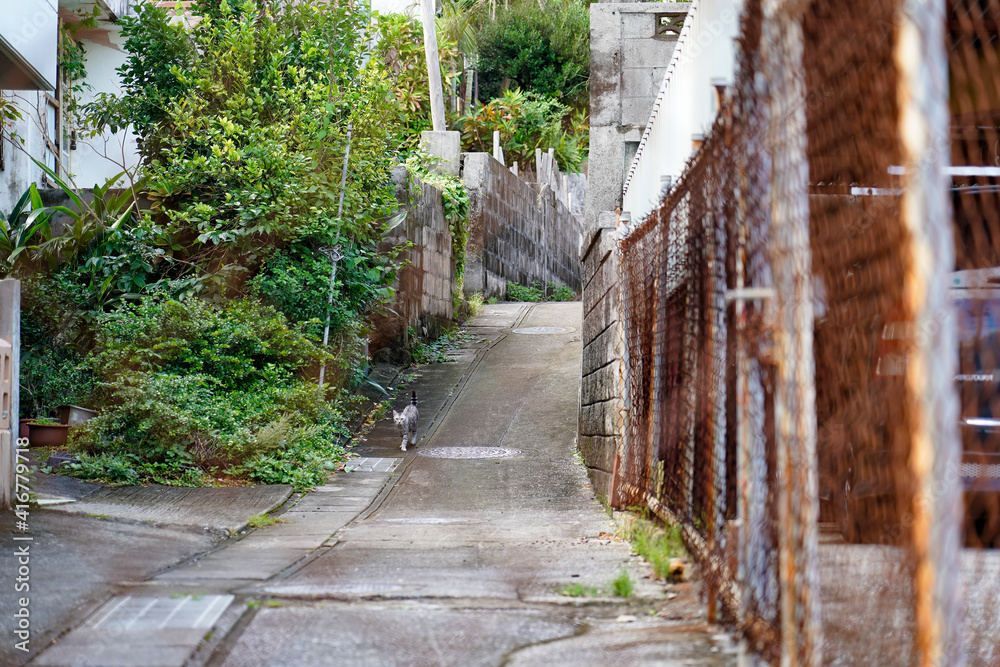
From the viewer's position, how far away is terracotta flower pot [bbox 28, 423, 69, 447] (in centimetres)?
762

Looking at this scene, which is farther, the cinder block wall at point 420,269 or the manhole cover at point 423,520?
the cinder block wall at point 420,269

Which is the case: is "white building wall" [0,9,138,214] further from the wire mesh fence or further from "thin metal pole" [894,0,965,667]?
"thin metal pole" [894,0,965,667]

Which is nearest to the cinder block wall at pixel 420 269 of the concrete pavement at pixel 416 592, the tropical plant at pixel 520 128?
the concrete pavement at pixel 416 592

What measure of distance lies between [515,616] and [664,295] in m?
2.05

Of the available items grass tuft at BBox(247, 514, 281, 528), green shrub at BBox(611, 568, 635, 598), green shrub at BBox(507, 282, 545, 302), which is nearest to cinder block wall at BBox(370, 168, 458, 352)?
green shrub at BBox(507, 282, 545, 302)

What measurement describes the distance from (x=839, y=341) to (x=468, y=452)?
5.42 metres

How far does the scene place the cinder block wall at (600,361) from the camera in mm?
6258

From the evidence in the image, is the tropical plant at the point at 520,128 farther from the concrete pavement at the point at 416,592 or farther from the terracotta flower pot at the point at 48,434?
the terracotta flower pot at the point at 48,434

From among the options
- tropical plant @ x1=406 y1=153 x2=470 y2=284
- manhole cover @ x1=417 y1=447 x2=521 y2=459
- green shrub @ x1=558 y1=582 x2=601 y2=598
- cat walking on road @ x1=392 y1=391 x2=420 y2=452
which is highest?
tropical plant @ x1=406 y1=153 x2=470 y2=284

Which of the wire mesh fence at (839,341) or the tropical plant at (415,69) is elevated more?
the tropical plant at (415,69)

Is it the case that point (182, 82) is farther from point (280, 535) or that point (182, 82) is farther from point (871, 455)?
point (871, 455)

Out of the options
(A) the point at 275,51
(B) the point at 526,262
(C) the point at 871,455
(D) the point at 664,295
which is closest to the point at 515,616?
(C) the point at 871,455

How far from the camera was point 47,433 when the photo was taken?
7656 mm

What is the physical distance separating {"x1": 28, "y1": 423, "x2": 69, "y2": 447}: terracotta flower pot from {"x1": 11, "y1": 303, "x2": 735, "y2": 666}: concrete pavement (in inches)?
97.9
